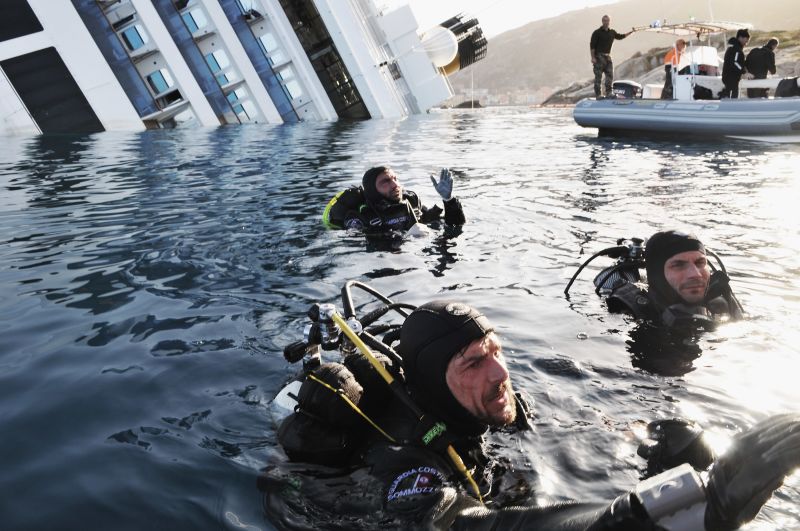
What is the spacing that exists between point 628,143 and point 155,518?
728 inches

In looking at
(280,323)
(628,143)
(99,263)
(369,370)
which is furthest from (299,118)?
(369,370)

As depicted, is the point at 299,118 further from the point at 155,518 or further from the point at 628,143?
the point at 155,518

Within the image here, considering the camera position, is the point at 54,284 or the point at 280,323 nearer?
the point at 280,323

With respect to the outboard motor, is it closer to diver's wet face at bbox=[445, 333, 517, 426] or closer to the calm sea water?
the calm sea water

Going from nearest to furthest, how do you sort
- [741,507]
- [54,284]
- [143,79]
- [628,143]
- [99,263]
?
[741,507]
[54,284]
[99,263]
[628,143]
[143,79]

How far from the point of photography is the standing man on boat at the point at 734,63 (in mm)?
15414

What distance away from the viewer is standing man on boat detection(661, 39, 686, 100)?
18.2 meters

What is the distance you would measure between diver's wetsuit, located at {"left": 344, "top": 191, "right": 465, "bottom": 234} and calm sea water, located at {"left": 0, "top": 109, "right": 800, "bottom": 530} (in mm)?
292

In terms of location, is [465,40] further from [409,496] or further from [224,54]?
[409,496]

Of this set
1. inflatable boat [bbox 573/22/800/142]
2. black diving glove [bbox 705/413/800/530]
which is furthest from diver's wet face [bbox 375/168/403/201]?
inflatable boat [bbox 573/22/800/142]

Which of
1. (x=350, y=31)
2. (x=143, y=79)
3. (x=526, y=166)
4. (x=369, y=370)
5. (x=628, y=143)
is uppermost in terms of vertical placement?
(x=143, y=79)

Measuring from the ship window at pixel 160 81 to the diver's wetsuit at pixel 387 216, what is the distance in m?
23.9

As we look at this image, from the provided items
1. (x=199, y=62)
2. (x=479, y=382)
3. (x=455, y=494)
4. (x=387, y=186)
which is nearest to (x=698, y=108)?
(x=387, y=186)

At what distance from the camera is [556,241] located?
26.5 feet
